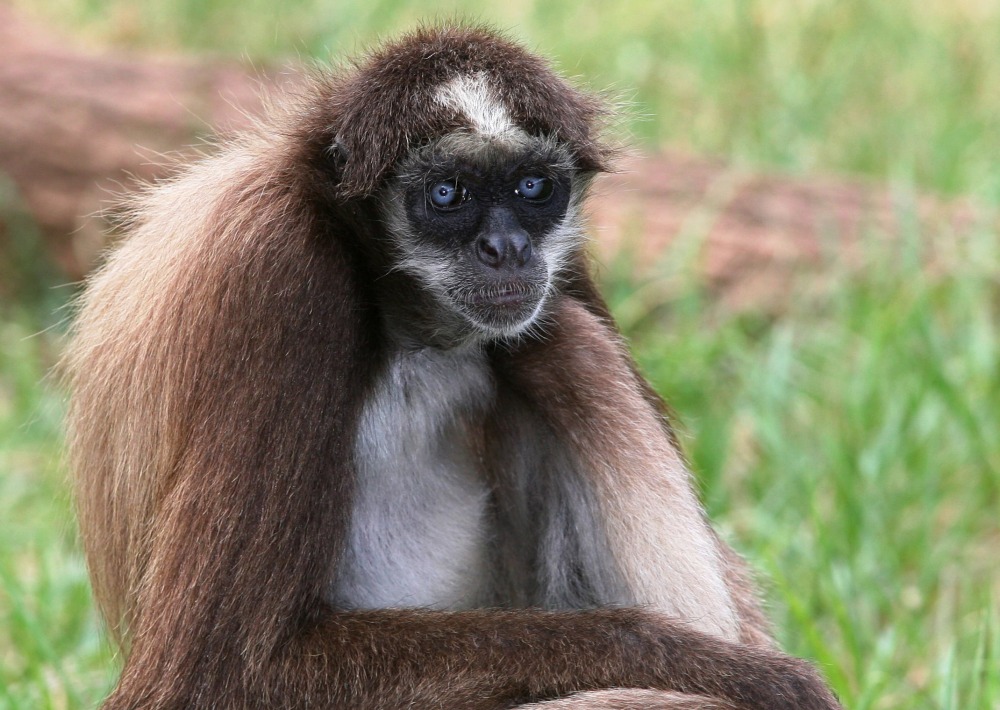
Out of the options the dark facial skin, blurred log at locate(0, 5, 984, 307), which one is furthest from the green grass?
A: the dark facial skin

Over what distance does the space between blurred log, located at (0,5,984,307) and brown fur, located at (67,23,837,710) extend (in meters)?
5.30

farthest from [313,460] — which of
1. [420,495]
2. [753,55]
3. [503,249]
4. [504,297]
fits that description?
[753,55]

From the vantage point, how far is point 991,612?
21.7 feet

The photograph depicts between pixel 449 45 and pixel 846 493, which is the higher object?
pixel 449 45

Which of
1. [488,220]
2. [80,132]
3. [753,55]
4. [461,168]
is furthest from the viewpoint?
[753,55]

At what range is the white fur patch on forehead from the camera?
5.14 m

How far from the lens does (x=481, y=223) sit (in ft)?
17.9

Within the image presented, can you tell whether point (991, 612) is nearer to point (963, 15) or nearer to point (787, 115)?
point (787, 115)

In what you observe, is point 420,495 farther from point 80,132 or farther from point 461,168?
point 80,132

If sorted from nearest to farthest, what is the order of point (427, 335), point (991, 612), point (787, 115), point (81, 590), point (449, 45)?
point (449, 45), point (427, 335), point (991, 612), point (81, 590), point (787, 115)

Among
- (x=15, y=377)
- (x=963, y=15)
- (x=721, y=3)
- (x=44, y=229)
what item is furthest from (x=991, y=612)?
(x=963, y=15)

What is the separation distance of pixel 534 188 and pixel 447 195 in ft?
1.24

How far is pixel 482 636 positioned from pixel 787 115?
9.74 m

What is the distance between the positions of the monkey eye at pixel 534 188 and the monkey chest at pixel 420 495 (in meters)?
0.79
